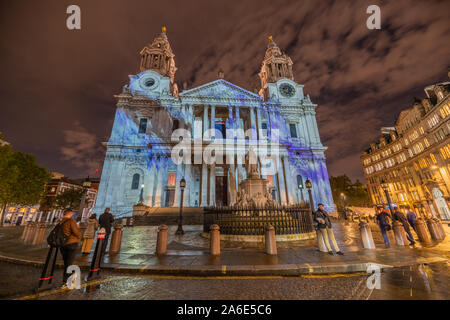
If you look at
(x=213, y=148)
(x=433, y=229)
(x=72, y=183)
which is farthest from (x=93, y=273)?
(x=72, y=183)

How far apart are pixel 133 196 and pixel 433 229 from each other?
1257 inches

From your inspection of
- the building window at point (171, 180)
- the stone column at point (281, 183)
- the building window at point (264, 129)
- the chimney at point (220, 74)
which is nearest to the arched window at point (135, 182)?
the building window at point (171, 180)

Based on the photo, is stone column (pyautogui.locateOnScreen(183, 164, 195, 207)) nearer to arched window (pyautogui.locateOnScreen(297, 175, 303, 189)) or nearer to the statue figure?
the statue figure

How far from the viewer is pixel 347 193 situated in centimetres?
5656

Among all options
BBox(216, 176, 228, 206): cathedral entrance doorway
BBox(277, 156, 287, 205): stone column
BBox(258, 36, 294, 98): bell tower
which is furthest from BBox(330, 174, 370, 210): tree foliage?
BBox(216, 176, 228, 206): cathedral entrance doorway

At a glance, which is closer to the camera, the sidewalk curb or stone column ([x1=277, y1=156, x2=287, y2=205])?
the sidewalk curb

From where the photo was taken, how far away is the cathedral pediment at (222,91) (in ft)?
111

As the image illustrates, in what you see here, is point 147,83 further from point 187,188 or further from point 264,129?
point 264,129

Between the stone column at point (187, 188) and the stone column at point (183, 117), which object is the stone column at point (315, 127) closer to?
the stone column at point (183, 117)

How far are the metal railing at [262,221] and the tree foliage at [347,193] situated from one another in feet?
169

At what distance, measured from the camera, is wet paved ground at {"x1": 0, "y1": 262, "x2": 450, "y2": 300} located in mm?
3410

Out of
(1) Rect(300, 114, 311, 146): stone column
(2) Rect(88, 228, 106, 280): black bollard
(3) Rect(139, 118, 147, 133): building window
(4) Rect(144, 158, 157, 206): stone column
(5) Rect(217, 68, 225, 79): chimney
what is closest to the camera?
(2) Rect(88, 228, 106, 280): black bollard

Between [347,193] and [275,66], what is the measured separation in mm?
42578

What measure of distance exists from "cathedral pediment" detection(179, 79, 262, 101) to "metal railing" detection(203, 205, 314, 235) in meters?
27.4
